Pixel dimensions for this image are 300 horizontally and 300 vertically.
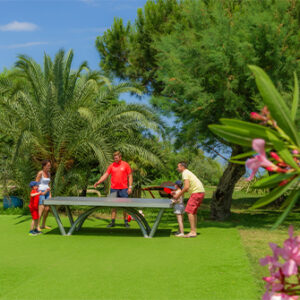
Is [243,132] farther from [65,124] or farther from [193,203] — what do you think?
[65,124]

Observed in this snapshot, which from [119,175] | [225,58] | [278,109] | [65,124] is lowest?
[119,175]

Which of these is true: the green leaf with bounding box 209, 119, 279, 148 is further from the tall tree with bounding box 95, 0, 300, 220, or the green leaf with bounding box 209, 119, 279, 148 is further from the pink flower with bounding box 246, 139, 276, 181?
the tall tree with bounding box 95, 0, 300, 220

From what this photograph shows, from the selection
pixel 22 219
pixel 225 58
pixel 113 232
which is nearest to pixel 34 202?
pixel 113 232

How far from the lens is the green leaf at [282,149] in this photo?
1233mm

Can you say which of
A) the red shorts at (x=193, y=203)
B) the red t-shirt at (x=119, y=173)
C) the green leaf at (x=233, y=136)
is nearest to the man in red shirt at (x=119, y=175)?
the red t-shirt at (x=119, y=173)

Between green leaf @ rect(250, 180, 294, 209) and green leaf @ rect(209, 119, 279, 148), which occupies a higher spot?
green leaf @ rect(209, 119, 279, 148)

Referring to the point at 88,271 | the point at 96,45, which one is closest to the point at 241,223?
the point at 88,271

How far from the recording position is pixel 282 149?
124 cm

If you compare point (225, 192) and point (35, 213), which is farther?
point (225, 192)

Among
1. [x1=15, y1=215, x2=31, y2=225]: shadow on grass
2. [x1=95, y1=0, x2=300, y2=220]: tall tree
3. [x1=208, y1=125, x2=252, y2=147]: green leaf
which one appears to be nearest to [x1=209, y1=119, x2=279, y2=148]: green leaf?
[x1=208, y1=125, x2=252, y2=147]: green leaf

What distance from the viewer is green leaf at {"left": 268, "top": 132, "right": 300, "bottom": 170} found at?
123 cm

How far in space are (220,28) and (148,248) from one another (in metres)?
5.55

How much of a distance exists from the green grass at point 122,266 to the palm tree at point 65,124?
321 cm

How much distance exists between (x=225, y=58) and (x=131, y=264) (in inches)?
218
